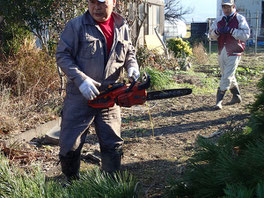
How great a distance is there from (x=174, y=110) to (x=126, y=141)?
6.43ft

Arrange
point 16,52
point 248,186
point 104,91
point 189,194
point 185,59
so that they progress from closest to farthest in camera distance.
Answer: point 248,186
point 189,194
point 104,91
point 16,52
point 185,59

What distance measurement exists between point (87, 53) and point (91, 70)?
154mm

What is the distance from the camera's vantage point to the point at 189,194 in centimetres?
180

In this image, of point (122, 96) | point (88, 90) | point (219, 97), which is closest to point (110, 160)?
point (122, 96)

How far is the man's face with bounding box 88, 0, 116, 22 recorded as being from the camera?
292 centimetres

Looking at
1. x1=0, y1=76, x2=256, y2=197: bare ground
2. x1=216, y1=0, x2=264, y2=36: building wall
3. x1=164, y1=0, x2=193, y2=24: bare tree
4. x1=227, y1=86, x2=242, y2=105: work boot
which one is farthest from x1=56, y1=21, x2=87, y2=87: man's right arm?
x1=164, y1=0, x2=193, y2=24: bare tree

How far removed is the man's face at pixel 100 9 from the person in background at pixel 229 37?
360 cm

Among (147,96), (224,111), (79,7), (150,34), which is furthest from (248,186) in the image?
(150,34)

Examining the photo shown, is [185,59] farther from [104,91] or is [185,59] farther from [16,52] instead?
[104,91]

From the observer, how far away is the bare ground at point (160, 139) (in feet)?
12.3

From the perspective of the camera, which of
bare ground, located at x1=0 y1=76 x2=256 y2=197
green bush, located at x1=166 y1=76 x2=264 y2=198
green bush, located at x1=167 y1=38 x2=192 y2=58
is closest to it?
green bush, located at x1=166 y1=76 x2=264 y2=198

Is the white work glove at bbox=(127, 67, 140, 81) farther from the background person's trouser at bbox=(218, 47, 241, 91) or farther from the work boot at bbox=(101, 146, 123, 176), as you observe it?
the background person's trouser at bbox=(218, 47, 241, 91)

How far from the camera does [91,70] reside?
9.82ft

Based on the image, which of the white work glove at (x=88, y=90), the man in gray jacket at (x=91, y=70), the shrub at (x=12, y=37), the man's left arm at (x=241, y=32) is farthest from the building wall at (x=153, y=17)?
the white work glove at (x=88, y=90)
